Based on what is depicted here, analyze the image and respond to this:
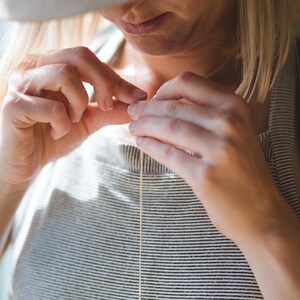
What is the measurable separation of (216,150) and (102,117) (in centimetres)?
26

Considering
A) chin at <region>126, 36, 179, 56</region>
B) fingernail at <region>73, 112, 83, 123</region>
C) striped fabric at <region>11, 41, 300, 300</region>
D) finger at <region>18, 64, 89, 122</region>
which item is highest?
chin at <region>126, 36, 179, 56</region>

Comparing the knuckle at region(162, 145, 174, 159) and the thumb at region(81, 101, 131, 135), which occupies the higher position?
the thumb at region(81, 101, 131, 135)

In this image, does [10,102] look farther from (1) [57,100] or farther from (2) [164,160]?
(2) [164,160]

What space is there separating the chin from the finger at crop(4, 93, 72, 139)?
4.8 inches

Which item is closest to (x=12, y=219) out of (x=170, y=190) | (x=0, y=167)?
(x=0, y=167)

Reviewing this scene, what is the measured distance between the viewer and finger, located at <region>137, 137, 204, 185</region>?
66cm

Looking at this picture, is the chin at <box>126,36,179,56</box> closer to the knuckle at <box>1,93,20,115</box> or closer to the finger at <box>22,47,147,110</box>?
the finger at <box>22,47,147,110</box>

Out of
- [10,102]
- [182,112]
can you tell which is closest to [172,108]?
[182,112]

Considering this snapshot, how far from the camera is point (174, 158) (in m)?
0.67

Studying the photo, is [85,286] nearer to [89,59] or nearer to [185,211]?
[185,211]

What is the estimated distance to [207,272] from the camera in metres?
0.82

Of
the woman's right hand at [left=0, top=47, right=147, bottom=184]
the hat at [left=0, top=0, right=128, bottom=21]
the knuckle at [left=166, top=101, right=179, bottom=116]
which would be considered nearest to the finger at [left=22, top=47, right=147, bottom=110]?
the woman's right hand at [left=0, top=47, right=147, bottom=184]

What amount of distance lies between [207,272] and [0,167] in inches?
12.9

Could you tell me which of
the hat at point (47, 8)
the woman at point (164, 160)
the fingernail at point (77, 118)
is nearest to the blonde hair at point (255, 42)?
the woman at point (164, 160)
